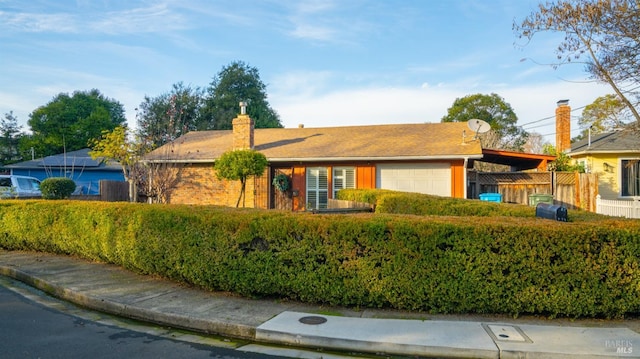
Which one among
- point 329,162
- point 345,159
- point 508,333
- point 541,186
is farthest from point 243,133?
point 508,333

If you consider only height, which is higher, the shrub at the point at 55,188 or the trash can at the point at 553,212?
the shrub at the point at 55,188

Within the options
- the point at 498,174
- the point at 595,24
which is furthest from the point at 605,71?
the point at 498,174

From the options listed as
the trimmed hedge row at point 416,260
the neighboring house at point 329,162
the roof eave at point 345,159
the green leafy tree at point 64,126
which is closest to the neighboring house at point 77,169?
the green leafy tree at point 64,126

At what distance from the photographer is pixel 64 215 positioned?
9633 mm

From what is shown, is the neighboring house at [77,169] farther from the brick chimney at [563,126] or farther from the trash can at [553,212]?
the trash can at [553,212]

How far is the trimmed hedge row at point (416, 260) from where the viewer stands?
536 cm

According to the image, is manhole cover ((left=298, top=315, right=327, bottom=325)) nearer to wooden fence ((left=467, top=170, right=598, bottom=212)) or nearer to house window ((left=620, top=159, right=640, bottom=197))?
wooden fence ((left=467, top=170, right=598, bottom=212))

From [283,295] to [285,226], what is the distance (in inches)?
40.3

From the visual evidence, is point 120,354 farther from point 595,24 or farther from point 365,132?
point 365,132

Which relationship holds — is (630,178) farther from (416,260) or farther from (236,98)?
(236,98)

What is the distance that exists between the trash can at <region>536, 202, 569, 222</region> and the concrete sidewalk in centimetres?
146

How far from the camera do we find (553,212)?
6.33 m

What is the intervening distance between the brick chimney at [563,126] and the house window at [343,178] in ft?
40.1

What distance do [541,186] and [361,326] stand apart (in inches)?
498
